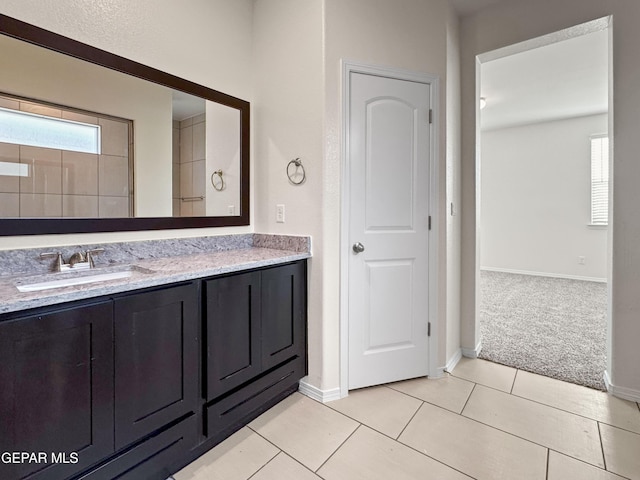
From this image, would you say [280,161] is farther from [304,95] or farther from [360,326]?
[360,326]

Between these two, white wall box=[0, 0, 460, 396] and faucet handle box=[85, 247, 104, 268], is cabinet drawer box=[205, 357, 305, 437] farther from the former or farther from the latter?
faucet handle box=[85, 247, 104, 268]

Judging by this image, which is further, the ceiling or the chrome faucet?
the ceiling

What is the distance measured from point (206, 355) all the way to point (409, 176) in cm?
165

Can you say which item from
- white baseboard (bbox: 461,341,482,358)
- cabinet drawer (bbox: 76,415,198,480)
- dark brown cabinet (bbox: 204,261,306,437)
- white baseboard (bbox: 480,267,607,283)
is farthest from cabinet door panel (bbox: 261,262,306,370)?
white baseboard (bbox: 480,267,607,283)

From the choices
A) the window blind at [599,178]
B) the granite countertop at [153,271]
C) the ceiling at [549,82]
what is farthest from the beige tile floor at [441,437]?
the window blind at [599,178]

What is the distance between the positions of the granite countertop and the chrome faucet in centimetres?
4

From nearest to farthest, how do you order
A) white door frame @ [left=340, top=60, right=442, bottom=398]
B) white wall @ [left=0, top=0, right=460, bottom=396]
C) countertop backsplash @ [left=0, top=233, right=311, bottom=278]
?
countertop backsplash @ [left=0, top=233, right=311, bottom=278], white wall @ [left=0, top=0, right=460, bottom=396], white door frame @ [left=340, top=60, right=442, bottom=398]

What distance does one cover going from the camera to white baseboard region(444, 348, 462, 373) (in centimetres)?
240

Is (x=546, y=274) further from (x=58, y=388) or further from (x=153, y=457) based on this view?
(x=58, y=388)

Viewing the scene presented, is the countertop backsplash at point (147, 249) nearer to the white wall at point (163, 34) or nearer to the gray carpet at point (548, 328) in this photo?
the white wall at point (163, 34)

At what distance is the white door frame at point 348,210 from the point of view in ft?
6.68

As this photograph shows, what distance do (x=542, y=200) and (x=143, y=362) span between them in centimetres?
637

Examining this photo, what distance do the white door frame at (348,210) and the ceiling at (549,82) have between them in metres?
1.70

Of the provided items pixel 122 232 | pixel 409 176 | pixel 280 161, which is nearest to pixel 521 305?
pixel 409 176
